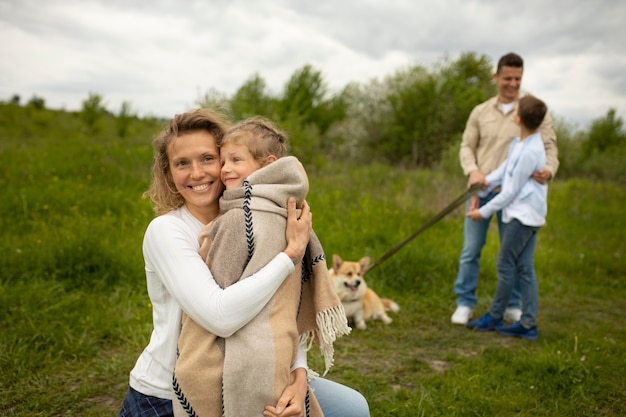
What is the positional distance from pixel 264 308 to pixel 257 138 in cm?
67

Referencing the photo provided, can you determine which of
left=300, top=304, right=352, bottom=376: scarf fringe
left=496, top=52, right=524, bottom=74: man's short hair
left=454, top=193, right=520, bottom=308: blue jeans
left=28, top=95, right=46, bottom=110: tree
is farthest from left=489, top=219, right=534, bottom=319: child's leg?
left=28, top=95, right=46, bottom=110: tree

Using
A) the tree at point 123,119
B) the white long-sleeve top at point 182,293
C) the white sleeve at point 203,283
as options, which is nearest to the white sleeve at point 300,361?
the white long-sleeve top at point 182,293

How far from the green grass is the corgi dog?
0.14m

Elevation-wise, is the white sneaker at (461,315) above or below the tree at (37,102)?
below

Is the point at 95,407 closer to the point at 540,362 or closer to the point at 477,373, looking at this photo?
the point at 477,373

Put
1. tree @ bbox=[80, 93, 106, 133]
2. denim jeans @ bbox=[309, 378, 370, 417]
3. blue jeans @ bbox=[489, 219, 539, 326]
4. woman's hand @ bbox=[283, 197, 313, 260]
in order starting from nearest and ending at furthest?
woman's hand @ bbox=[283, 197, 313, 260] < denim jeans @ bbox=[309, 378, 370, 417] < blue jeans @ bbox=[489, 219, 539, 326] < tree @ bbox=[80, 93, 106, 133]

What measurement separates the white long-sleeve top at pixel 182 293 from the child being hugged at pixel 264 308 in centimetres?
5

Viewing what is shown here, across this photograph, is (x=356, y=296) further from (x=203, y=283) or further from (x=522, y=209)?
(x=203, y=283)

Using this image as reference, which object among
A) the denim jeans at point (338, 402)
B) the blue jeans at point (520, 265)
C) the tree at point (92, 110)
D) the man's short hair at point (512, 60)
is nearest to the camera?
the denim jeans at point (338, 402)

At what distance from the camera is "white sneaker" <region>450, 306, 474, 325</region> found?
5062mm

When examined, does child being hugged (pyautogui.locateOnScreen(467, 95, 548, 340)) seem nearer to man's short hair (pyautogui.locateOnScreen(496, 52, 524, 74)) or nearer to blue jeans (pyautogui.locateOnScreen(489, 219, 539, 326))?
blue jeans (pyautogui.locateOnScreen(489, 219, 539, 326))

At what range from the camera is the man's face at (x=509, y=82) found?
4816mm

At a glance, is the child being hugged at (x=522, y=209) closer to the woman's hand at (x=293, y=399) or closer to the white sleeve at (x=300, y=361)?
the white sleeve at (x=300, y=361)

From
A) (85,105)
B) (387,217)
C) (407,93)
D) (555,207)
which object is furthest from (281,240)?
(85,105)
